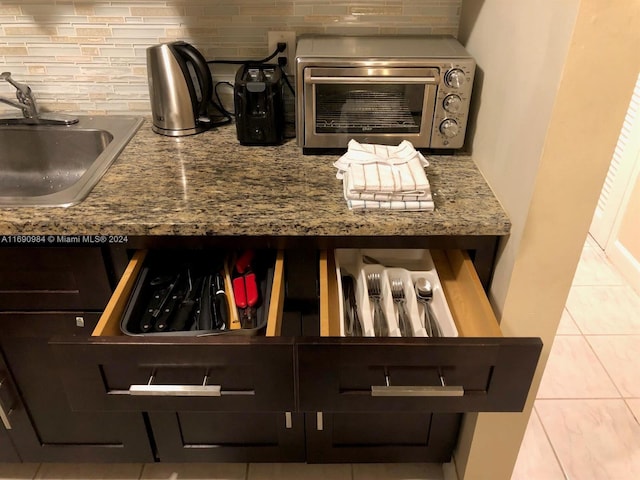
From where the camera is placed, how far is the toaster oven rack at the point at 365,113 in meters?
1.30

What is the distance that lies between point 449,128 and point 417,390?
645mm

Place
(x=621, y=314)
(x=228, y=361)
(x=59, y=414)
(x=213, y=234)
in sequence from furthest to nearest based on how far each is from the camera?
(x=621, y=314) → (x=59, y=414) → (x=213, y=234) → (x=228, y=361)

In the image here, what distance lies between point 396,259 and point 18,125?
1.12m

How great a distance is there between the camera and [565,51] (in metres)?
0.85

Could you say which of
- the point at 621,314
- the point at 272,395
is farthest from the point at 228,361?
the point at 621,314

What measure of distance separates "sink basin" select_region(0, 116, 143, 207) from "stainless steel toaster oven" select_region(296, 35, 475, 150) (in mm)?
542

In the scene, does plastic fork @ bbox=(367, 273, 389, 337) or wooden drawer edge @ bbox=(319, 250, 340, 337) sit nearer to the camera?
wooden drawer edge @ bbox=(319, 250, 340, 337)

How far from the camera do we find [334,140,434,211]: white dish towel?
1.11 meters

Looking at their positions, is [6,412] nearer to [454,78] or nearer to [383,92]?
[383,92]

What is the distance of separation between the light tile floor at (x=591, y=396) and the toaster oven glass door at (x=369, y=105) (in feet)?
3.51

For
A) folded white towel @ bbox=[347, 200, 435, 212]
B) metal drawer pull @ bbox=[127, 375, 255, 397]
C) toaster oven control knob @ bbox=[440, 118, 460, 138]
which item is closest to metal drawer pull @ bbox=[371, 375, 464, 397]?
metal drawer pull @ bbox=[127, 375, 255, 397]

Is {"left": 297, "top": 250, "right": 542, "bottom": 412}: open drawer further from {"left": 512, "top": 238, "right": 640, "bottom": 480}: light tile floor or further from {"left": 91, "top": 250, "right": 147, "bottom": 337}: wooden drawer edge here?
{"left": 512, "top": 238, "right": 640, "bottom": 480}: light tile floor

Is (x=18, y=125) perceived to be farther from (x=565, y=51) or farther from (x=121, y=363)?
(x=565, y=51)

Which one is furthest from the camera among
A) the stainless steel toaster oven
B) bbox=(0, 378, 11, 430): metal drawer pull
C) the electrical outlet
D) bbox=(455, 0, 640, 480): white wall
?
the electrical outlet
